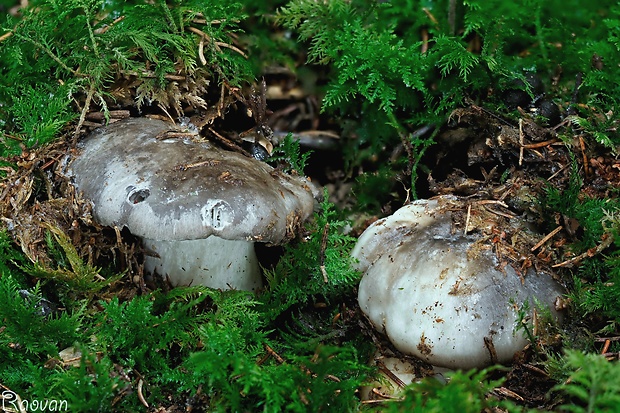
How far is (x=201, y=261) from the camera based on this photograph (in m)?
2.54

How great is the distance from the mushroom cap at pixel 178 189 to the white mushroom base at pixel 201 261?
0.36 m

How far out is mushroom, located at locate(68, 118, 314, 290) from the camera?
2.10 meters

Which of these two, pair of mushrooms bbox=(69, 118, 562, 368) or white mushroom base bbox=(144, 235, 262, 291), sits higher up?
pair of mushrooms bbox=(69, 118, 562, 368)

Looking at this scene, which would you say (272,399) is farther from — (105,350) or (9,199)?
(9,199)

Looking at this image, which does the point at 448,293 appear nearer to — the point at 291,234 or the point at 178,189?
the point at 291,234

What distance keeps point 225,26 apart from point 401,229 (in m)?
1.44

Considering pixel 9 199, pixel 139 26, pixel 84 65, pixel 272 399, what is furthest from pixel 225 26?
pixel 272 399

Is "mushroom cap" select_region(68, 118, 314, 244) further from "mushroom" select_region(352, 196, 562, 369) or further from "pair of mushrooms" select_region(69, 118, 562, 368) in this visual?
"mushroom" select_region(352, 196, 562, 369)

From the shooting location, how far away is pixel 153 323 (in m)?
2.20

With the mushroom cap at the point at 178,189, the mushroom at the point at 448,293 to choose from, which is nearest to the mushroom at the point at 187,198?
the mushroom cap at the point at 178,189

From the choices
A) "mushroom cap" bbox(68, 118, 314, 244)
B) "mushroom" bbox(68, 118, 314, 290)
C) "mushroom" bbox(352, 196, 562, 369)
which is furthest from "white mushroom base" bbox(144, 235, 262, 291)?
"mushroom" bbox(352, 196, 562, 369)

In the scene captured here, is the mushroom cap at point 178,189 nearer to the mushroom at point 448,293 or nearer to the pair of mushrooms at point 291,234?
the pair of mushrooms at point 291,234

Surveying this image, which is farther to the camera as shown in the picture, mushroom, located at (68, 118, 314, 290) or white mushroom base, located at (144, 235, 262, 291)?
white mushroom base, located at (144, 235, 262, 291)

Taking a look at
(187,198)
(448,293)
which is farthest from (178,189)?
(448,293)
